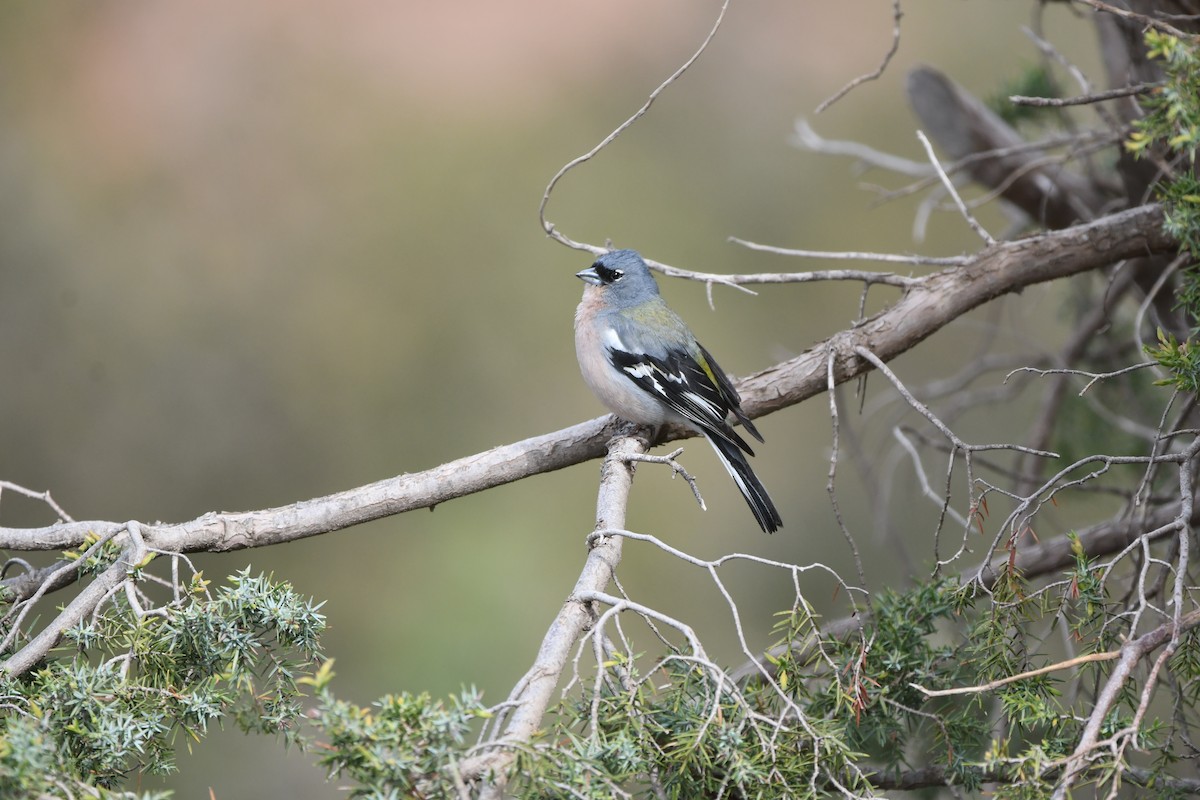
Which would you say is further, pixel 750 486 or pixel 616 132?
pixel 750 486

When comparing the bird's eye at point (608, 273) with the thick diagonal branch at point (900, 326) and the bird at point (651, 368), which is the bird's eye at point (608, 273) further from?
the thick diagonal branch at point (900, 326)

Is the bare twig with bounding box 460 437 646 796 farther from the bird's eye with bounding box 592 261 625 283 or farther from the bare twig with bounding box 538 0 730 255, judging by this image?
the bird's eye with bounding box 592 261 625 283

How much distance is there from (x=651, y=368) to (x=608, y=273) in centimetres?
59

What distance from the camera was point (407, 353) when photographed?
7852mm

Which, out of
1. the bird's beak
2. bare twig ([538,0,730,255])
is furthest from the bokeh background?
bare twig ([538,0,730,255])

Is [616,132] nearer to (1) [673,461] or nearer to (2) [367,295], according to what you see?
(1) [673,461]

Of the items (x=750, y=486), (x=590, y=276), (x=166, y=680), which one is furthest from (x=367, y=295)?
(x=166, y=680)

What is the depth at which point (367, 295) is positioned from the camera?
7.80m

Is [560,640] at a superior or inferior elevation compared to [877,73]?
inferior

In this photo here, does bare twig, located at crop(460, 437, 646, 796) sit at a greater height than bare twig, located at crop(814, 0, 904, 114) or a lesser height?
lesser

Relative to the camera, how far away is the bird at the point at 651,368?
10.7ft

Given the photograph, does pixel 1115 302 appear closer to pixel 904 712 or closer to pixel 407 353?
pixel 904 712

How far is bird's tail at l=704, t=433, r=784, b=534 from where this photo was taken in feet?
10.6

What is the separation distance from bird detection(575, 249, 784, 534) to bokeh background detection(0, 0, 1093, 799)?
11.1ft
